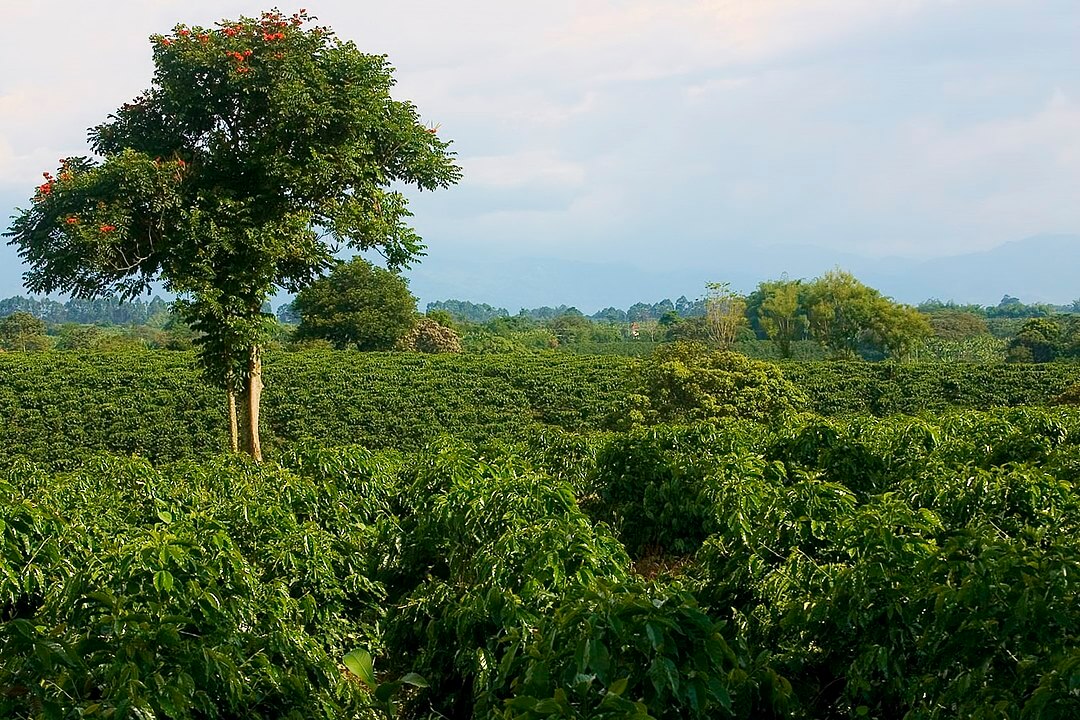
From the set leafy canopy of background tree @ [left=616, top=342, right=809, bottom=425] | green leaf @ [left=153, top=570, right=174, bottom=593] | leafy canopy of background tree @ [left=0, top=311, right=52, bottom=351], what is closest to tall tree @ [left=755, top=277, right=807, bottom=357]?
leafy canopy of background tree @ [left=616, top=342, right=809, bottom=425]

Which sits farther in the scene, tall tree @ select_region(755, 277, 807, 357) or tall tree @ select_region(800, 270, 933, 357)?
tall tree @ select_region(755, 277, 807, 357)

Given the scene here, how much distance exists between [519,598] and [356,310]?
1514 inches

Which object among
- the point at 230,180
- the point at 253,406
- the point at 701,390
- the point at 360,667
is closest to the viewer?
the point at 360,667

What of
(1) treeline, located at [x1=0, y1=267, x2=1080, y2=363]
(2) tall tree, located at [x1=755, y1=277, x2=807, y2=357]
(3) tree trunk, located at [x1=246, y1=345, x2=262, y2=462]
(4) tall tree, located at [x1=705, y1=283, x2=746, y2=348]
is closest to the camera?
(3) tree trunk, located at [x1=246, y1=345, x2=262, y2=462]

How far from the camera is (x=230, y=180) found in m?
13.0

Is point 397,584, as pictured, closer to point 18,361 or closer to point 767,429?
point 767,429

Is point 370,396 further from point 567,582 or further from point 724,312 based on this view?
point 567,582

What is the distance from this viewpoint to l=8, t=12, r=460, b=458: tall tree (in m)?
12.3

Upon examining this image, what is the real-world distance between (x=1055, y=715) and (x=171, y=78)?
1239 cm

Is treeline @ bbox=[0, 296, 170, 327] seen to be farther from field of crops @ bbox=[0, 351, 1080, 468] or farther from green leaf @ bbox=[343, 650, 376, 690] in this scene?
green leaf @ bbox=[343, 650, 376, 690]

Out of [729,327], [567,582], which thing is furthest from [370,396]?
[567,582]

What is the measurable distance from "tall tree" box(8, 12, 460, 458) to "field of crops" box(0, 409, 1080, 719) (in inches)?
177

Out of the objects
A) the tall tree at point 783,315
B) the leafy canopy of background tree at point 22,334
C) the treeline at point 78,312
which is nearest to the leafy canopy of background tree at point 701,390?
the tall tree at point 783,315

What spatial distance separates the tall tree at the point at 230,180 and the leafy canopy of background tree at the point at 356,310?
2783 centimetres
